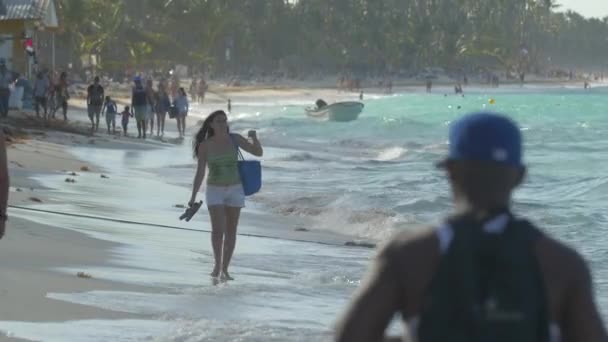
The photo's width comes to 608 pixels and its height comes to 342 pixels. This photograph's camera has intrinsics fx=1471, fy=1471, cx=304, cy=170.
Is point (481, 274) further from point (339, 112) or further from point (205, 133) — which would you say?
point (339, 112)

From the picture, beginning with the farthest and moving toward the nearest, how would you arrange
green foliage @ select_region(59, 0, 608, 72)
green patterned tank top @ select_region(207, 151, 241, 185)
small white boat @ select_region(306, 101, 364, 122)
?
1. green foliage @ select_region(59, 0, 608, 72)
2. small white boat @ select_region(306, 101, 364, 122)
3. green patterned tank top @ select_region(207, 151, 241, 185)

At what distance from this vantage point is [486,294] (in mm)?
3074

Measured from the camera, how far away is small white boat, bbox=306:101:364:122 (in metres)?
57.9

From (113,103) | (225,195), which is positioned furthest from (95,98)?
(225,195)

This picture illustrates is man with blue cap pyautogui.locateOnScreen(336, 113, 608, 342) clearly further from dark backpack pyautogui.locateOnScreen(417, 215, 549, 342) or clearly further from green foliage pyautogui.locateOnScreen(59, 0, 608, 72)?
green foliage pyautogui.locateOnScreen(59, 0, 608, 72)

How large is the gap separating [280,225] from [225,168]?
657 centimetres

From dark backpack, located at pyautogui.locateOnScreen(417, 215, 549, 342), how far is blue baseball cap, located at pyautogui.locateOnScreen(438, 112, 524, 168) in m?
0.20

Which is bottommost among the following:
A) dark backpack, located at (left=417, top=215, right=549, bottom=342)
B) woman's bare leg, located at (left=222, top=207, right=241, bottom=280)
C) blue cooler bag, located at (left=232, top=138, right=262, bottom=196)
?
woman's bare leg, located at (left=222, top=207, right=241, bottom=280)

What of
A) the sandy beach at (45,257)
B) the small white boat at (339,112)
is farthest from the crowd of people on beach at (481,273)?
the small white boat at (339,112)

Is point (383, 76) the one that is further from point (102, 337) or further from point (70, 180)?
point (102, 337)

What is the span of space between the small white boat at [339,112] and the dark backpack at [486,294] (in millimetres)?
54759

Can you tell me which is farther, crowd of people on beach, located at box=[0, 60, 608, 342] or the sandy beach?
the sandy beach

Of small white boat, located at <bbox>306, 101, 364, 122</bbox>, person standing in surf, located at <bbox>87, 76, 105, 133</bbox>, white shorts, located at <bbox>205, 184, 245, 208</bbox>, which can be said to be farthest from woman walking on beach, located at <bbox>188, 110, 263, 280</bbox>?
small white boat, located at <bbox>306, 101, 364, 122</bbox>

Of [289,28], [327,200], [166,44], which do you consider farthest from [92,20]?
[327,200]
